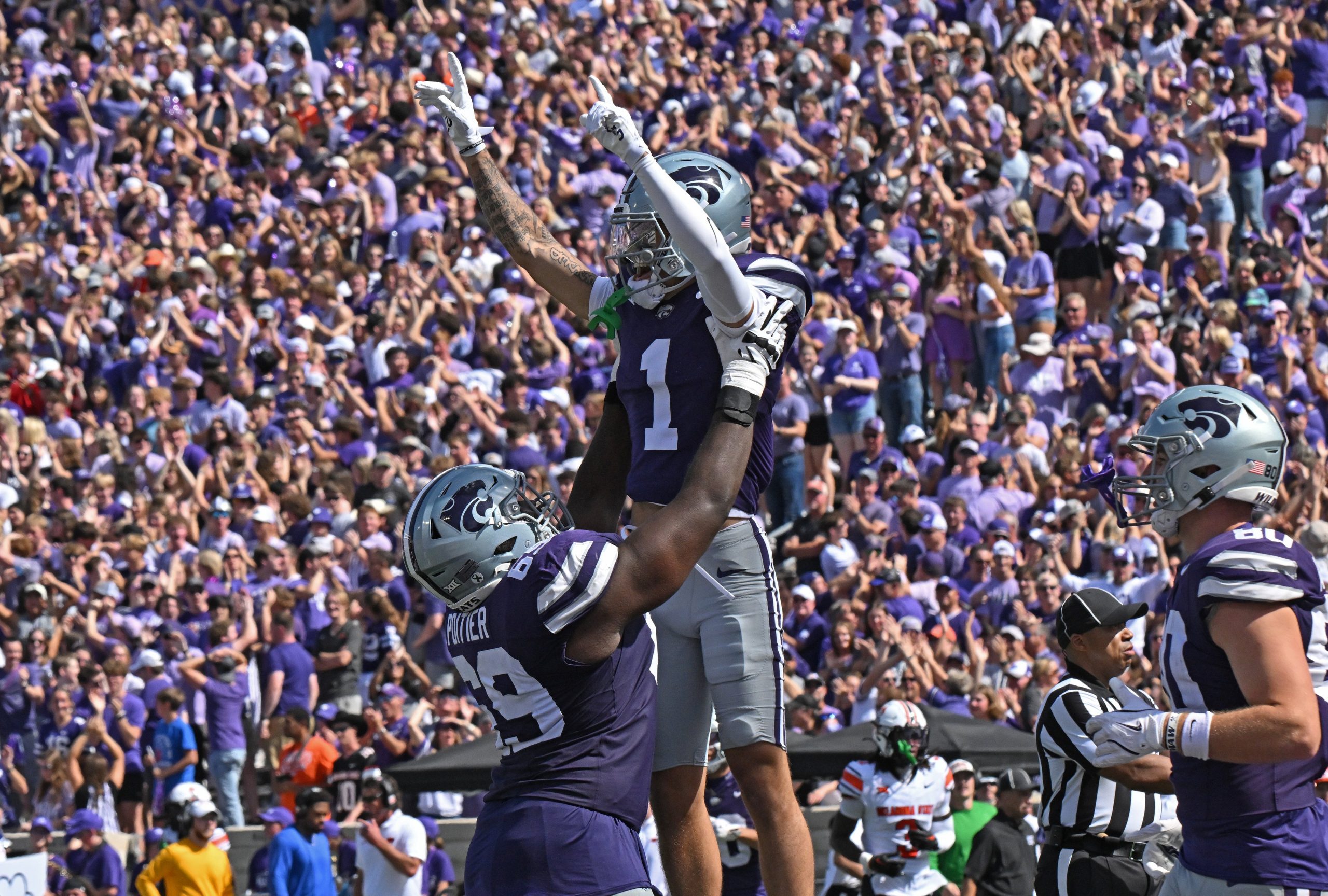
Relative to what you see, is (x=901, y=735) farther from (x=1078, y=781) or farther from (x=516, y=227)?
(x=516, y=227)

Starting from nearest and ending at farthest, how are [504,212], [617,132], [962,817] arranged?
[617,132]
[504,212]
[962,817]

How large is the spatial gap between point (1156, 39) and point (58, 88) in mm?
11610

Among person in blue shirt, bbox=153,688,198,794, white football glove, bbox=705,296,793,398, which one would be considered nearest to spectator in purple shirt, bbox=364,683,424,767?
person in blue shirt, bbox=153,688,198,794

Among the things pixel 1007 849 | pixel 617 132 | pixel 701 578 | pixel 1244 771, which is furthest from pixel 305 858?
pixel 1244 771

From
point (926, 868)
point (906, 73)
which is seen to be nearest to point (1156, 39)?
point (906, 73)

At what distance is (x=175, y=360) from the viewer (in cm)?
1747

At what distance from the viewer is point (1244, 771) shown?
496cm

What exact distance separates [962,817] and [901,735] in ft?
3.96

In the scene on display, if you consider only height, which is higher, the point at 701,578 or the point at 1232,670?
the point at 701,578

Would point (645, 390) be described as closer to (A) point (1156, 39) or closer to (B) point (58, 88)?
(A) point (1156, 39)

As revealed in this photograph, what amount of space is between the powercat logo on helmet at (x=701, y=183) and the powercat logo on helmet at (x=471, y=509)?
1075 mm

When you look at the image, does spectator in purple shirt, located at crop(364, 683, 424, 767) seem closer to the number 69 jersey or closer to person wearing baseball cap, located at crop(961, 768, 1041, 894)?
the number 69 jersey

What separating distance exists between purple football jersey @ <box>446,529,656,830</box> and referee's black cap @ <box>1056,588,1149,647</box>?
90.7 inches

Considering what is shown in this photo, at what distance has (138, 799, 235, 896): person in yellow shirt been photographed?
39.0ft
